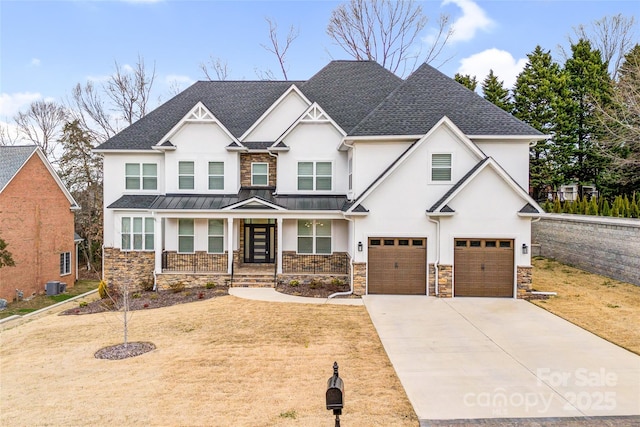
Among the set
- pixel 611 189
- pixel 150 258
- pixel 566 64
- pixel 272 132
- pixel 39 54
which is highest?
pixel 566 64

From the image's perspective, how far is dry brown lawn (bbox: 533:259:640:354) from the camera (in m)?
9.96

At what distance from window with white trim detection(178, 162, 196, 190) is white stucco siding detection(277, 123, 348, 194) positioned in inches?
163

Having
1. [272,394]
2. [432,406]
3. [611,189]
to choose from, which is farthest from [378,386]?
[611,189]

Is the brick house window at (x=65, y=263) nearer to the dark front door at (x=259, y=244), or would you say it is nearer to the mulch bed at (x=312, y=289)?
the dark front door at (x=259, y=244)

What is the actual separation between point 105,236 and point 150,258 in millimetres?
2444

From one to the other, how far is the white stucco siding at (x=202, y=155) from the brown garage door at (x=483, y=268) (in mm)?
10328

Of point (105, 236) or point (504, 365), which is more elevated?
point (105, 236)

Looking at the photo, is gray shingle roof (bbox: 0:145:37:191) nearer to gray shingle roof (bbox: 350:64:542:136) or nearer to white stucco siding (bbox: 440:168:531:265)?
gray shingle roof (bbox: 350:64:542:136)

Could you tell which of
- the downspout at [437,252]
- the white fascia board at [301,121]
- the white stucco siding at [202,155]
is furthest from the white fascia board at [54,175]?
the downspout at [437,252]

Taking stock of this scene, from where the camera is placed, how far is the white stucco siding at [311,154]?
56.3 feet

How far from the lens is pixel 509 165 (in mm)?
14992

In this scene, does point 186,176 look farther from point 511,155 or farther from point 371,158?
point 511,155

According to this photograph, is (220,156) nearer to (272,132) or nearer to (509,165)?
(272,132)

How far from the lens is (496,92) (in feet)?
102
